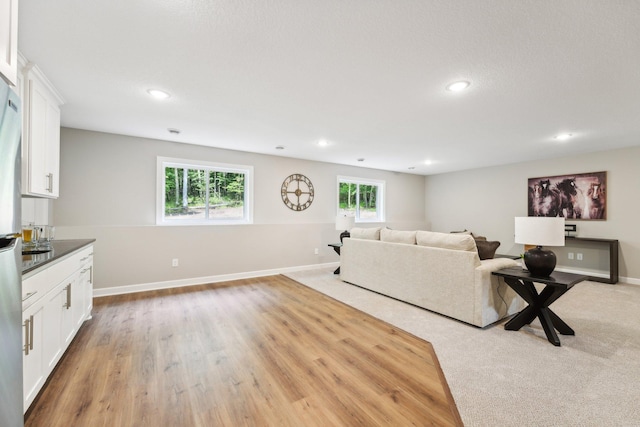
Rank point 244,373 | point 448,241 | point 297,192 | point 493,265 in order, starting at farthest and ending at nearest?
point 297,192, point 448,241, point 493,265, point 244,373

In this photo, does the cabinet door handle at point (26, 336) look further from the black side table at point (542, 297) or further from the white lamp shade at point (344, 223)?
the white lamp shade at point (344, 223)

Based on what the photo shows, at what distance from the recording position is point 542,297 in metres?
2.64

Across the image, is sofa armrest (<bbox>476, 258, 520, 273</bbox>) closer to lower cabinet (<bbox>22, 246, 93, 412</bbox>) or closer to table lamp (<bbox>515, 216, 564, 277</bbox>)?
table lamp (<bbox>515, 216, 564, 277</bbox>)

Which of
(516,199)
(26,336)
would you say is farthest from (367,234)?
(516,199)

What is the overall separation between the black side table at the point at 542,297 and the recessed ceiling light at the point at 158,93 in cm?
371

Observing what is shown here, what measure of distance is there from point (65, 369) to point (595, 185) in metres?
7.66

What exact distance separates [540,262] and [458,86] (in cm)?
180

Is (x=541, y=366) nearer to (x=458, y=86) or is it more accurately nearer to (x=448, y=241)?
(x=448, y=241)

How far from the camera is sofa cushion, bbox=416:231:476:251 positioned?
2896 millimetres

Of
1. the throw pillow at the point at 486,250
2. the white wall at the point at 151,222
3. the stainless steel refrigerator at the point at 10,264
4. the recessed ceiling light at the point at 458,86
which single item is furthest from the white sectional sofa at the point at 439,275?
the stainless steel refrigerator at the point at 10,264

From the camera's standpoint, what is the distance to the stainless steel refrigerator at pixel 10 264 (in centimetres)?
91

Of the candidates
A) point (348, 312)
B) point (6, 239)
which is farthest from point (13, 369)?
point (348, 312)

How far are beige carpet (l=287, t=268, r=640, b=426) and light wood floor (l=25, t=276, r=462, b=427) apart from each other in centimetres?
20

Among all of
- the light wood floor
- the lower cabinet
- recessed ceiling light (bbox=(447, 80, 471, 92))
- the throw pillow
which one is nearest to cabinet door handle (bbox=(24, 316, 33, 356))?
the lower cabinet
